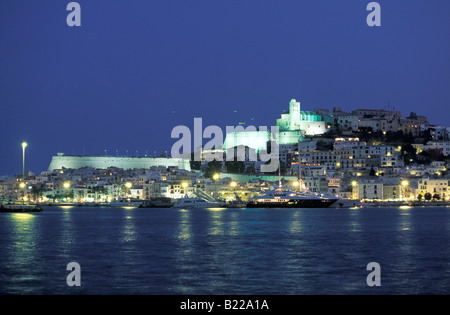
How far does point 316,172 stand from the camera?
66438mm

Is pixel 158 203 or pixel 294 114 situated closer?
pixel 158 203

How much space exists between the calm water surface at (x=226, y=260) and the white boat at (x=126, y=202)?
3553 centimetres

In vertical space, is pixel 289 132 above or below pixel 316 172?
above

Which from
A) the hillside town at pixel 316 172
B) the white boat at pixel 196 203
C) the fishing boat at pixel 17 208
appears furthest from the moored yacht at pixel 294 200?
the fishing boat at pixel 17 208

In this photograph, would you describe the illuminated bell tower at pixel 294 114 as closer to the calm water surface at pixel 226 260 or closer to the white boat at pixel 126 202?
the white boat at pixel 126 202

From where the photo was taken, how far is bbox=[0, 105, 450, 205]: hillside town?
60.8 metres

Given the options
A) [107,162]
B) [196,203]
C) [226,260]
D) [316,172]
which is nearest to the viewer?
[226,260]

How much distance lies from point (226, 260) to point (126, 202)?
4778 cm

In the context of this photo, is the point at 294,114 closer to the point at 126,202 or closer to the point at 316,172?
the point at 316,172

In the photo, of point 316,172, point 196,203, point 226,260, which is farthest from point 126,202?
point 226,260

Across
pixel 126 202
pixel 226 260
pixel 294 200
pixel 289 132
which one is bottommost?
pixel 226 260

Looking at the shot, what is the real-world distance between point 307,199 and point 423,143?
2722 cm
